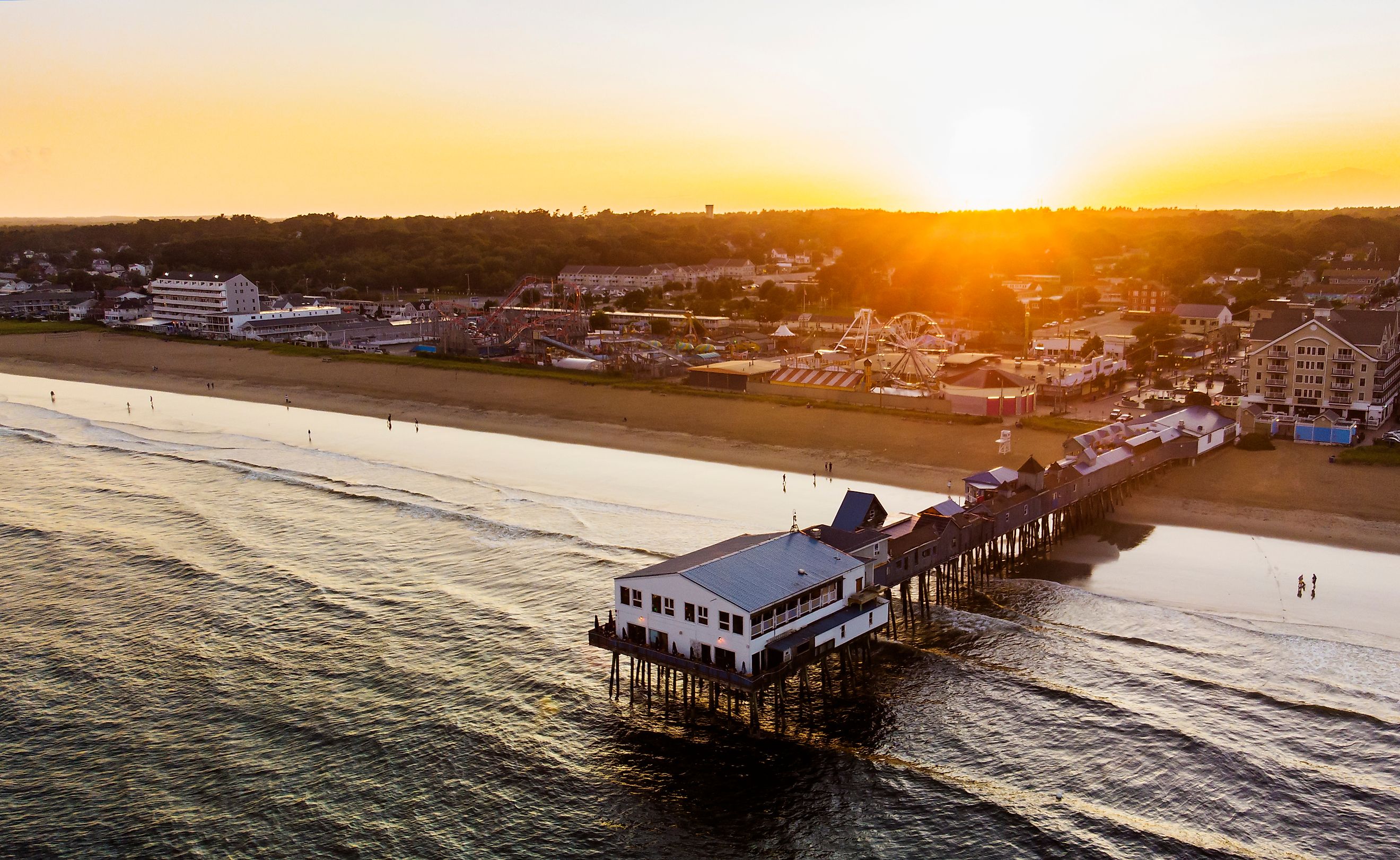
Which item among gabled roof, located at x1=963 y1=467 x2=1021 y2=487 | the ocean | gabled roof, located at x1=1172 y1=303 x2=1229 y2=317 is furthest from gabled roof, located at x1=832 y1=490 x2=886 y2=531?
gabled roof, located at x1=1172 y1=303 x2=1229 y2=317

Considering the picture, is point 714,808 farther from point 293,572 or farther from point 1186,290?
point 1186,290

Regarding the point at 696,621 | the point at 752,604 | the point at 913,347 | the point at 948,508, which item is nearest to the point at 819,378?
the point at 913,347

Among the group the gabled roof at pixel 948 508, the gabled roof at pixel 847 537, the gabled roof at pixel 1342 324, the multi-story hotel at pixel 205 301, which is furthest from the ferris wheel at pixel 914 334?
the multi-story hotel at pixel 205 301

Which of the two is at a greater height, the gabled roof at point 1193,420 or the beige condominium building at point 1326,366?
the beige condominium building at point 1326,366

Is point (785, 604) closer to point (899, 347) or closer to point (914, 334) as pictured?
point (899, 347)

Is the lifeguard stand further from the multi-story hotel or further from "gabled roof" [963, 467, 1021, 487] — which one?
the multi-story hotel

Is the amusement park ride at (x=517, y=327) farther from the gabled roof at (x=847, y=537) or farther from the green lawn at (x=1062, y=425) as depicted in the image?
the gabled roof at (x=847, y=537)

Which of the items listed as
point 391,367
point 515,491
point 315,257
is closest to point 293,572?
point 515,491
